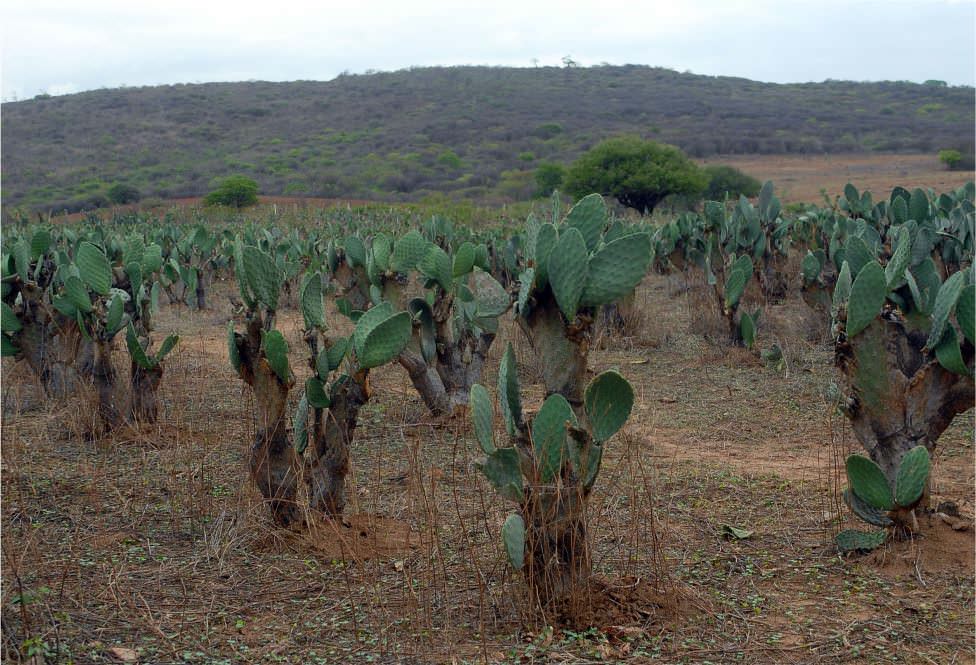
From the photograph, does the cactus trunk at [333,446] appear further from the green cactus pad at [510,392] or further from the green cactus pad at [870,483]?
the green cactus pad at [870,483]

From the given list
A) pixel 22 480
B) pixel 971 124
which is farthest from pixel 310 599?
pixel 971 124

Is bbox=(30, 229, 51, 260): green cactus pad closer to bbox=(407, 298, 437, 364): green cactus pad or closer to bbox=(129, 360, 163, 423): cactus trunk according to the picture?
bbox=(129, 360, 163, 423): cactus trunk

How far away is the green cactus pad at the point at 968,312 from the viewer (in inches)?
119

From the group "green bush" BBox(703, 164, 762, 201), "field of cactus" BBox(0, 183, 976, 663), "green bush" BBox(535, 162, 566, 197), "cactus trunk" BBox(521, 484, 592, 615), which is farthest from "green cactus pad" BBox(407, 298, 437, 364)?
"green bush" BBox(535, 162, 566, 197)

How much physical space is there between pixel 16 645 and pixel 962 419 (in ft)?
15.2

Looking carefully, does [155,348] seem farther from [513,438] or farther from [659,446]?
[513,438]

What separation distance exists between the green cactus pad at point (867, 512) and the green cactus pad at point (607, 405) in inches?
40.1

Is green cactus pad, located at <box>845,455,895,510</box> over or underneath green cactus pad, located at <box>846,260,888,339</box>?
underneath

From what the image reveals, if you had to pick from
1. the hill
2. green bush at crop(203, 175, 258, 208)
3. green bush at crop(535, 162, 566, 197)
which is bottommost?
green bush at crop(203, 175, 258, 208)

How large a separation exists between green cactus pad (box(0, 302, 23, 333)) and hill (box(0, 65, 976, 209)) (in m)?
23.9

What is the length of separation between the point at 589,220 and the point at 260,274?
1.15 metres

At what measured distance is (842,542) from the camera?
3.21 m

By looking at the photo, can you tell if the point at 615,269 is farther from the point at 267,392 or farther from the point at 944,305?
the point at 267,392

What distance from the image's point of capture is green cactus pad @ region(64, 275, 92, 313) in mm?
4516
